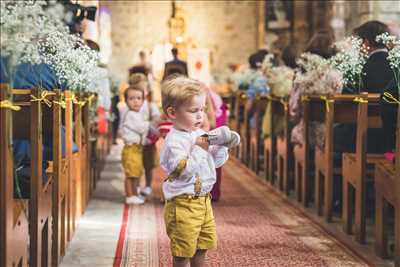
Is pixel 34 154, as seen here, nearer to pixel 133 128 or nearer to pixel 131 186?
pixel 133 128

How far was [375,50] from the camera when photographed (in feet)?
21.9

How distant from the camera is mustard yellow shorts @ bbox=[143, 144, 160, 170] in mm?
7777

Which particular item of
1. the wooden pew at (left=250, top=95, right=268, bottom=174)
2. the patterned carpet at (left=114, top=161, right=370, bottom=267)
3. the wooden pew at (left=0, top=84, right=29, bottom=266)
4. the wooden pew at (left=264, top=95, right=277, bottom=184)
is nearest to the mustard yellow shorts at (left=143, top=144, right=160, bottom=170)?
the patterned carpet at (left=114, top=161, right=370, bottom=267)

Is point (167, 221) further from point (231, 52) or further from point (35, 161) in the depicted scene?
point (231, 52)

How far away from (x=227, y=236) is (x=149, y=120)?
1955 millimetres

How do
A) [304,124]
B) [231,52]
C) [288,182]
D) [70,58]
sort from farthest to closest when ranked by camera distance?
1. [231,52]
2. [288,182]
3. [304,124]
4. [70,58]

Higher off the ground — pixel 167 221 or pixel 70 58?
pixel 70 58

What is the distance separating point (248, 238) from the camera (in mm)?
5777

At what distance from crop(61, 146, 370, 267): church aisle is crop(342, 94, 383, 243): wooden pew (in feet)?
0.72

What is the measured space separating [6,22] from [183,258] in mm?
1384

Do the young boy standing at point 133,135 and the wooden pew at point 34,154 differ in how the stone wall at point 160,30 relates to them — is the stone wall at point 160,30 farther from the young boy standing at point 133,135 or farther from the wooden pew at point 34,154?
the wooden pew at point 34,154

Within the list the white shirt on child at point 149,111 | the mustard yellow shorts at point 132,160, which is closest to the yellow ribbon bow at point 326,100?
the white shirt on child at point 149,111

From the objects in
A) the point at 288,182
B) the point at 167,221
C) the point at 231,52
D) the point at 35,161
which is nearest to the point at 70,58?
the point at 35,161

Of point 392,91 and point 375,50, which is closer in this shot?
point 392,91
